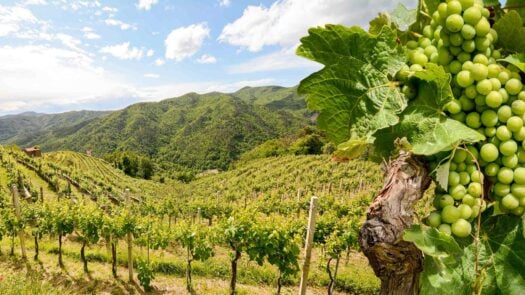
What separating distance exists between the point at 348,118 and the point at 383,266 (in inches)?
19.8

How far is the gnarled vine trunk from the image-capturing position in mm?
980

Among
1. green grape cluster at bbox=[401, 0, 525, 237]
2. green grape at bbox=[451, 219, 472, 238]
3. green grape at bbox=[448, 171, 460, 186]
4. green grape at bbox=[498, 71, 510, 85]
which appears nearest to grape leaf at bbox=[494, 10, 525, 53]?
green grape cluster at bbox=[401, 0, 525, 237]

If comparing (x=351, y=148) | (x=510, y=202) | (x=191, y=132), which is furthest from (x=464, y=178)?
(x=191, y=132)

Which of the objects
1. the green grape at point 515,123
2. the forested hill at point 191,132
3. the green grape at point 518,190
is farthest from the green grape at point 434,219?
the forested hill at point 191,132

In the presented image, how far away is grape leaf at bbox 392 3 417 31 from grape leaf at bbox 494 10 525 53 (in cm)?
30

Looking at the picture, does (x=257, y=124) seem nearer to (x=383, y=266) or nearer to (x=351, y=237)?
(x=351, y=237)

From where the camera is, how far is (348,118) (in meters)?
1.16

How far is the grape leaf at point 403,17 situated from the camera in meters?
1.24

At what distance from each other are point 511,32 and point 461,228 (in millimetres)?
613

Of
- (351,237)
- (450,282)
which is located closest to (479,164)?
(450,282)

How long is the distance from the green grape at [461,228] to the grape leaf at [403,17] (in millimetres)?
738

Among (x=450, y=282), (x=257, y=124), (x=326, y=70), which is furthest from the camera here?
(x=257, y=124)

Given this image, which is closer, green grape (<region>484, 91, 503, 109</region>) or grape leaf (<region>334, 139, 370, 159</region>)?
green grape (<region>484, 91, 503, 109</region>)

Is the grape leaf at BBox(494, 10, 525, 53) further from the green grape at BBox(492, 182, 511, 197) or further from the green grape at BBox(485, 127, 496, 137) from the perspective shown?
the green grape at BBox(492, 182, 511, 197)
